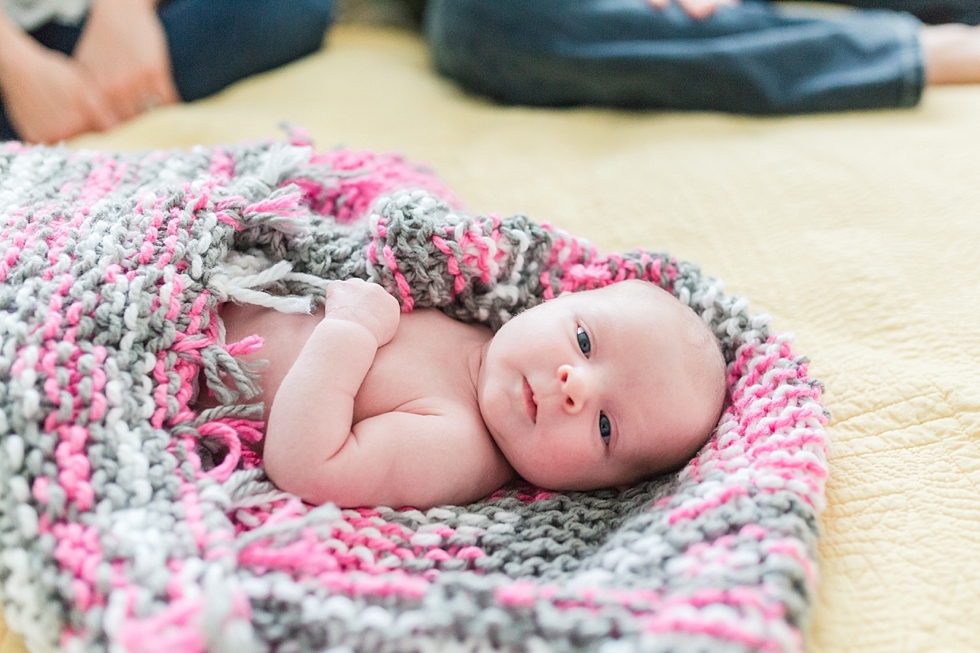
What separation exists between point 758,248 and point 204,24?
1.17m

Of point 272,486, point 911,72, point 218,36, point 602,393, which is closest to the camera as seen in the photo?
point 272,486

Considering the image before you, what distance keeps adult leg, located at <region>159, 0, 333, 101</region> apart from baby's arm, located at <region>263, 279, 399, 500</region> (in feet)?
3.17

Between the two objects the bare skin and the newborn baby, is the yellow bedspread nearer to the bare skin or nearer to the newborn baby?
the bare skin

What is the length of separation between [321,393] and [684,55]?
43.4 inches

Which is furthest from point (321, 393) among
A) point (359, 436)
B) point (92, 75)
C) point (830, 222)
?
point (92, 75)

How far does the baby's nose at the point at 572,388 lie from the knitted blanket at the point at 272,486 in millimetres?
115

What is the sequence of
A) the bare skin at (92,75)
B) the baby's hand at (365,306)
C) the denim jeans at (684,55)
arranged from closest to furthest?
the baby's hand at (365,306) → the bare skin at (92,75) → the denim jeans at (684,55)

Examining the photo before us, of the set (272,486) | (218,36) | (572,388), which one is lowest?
(272,486)

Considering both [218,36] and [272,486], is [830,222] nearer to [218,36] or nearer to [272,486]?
[272,486]

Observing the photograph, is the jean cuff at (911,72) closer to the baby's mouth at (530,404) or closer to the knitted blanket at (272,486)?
the knitted blanket at (272,486)

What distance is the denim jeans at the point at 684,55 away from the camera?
4.94 feet

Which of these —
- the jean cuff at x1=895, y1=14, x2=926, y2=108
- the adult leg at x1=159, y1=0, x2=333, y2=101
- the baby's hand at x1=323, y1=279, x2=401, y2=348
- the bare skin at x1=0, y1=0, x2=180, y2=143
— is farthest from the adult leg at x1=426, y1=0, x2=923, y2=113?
the baby's hand at x1=323, y1=279, x2=401, y2=348

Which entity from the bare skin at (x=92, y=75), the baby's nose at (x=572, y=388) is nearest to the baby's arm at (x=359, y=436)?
the baby's nose at (x=572, y=388)

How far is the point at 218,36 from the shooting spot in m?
1.58
